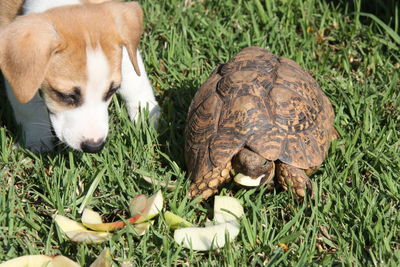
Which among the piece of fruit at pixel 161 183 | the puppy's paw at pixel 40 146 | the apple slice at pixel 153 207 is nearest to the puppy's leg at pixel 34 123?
the puppy's paw at pixel 40 146

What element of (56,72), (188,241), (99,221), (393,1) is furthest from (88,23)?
(393,1)

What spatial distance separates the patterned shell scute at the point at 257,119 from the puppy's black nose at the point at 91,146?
53 cm

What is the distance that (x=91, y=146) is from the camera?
3957 mm

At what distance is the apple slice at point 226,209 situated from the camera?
12.6ft

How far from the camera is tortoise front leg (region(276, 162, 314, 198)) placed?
3.90 metres

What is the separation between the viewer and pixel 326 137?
13.8 ft

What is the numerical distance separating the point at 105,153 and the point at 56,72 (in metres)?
0.69

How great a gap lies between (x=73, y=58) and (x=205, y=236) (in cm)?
124

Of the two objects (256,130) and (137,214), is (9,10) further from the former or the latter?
(256,130)

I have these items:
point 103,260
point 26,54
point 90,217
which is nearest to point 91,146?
point 90,217

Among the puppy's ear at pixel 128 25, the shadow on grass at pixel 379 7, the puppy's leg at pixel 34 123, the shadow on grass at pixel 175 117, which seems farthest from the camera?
A: the shadow on grass at pixel 379 7

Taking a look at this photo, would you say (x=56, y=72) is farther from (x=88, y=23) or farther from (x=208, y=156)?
(x=208, y=156)

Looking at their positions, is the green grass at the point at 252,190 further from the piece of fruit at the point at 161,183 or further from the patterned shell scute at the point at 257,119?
the patterned shell scute at the point at 257,119

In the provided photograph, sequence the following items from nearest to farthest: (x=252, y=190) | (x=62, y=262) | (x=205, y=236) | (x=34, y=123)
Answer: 1. (x=62, y=262)
2. (x=205, y=236)
3. (x=252, y=190)
4. (x=34, y=123)
